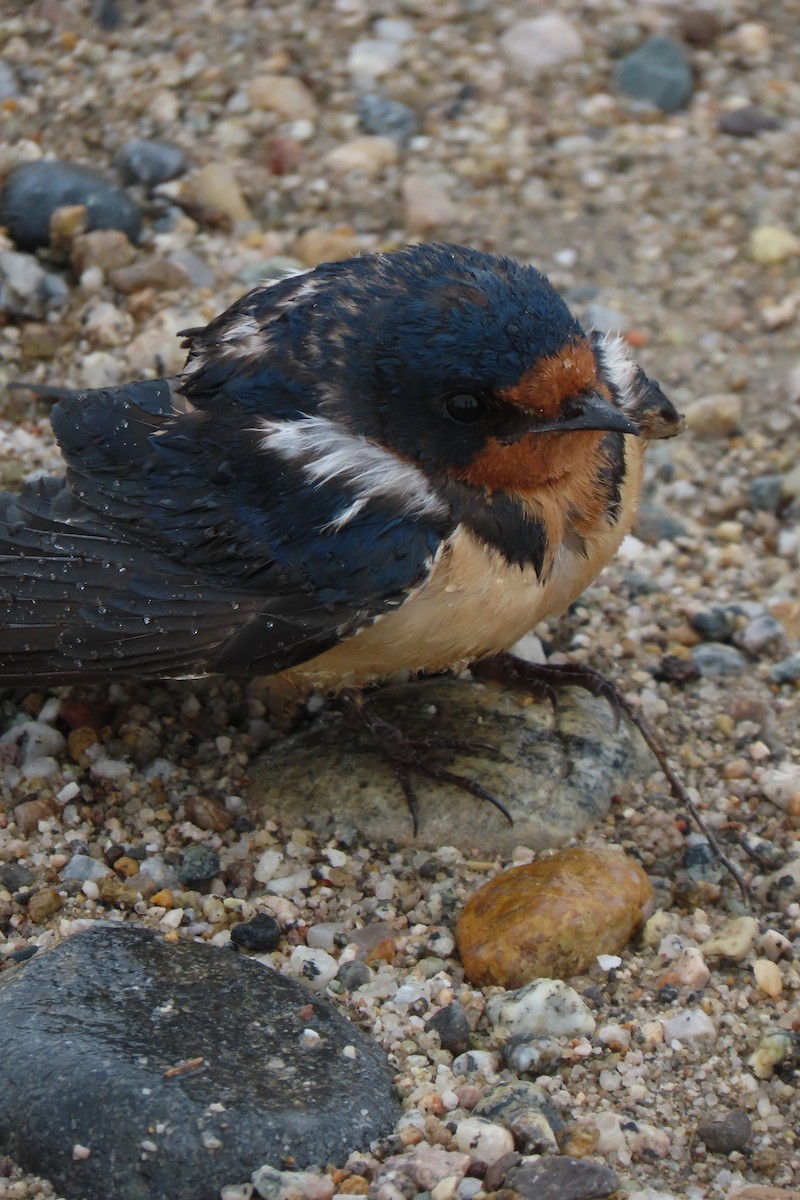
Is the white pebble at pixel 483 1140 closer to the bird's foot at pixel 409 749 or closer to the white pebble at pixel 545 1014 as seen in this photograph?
the white pebble at pixel 545 1014

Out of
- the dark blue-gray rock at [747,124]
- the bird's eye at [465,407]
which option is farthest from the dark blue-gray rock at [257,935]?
the dark blue-gray rock at [747,124]

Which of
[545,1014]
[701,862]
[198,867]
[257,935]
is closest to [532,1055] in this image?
[545,1014]

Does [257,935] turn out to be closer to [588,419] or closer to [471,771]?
[471,771]

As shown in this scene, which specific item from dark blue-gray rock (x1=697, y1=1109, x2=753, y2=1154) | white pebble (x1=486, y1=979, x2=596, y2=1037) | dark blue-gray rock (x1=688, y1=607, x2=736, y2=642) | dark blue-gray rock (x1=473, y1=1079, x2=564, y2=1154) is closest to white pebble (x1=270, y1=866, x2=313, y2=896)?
white pebble (x1=486, y1=979, x2=596, y2=1037)

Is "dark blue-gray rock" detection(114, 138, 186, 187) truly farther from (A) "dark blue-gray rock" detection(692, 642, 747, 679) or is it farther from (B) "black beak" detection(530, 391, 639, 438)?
(B) "black beak" detection(530, 391, 639, 438)

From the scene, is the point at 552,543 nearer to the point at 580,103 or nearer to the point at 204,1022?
the point at 204,1022

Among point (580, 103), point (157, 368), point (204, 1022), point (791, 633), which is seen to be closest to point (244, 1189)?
point (204, 1022)
